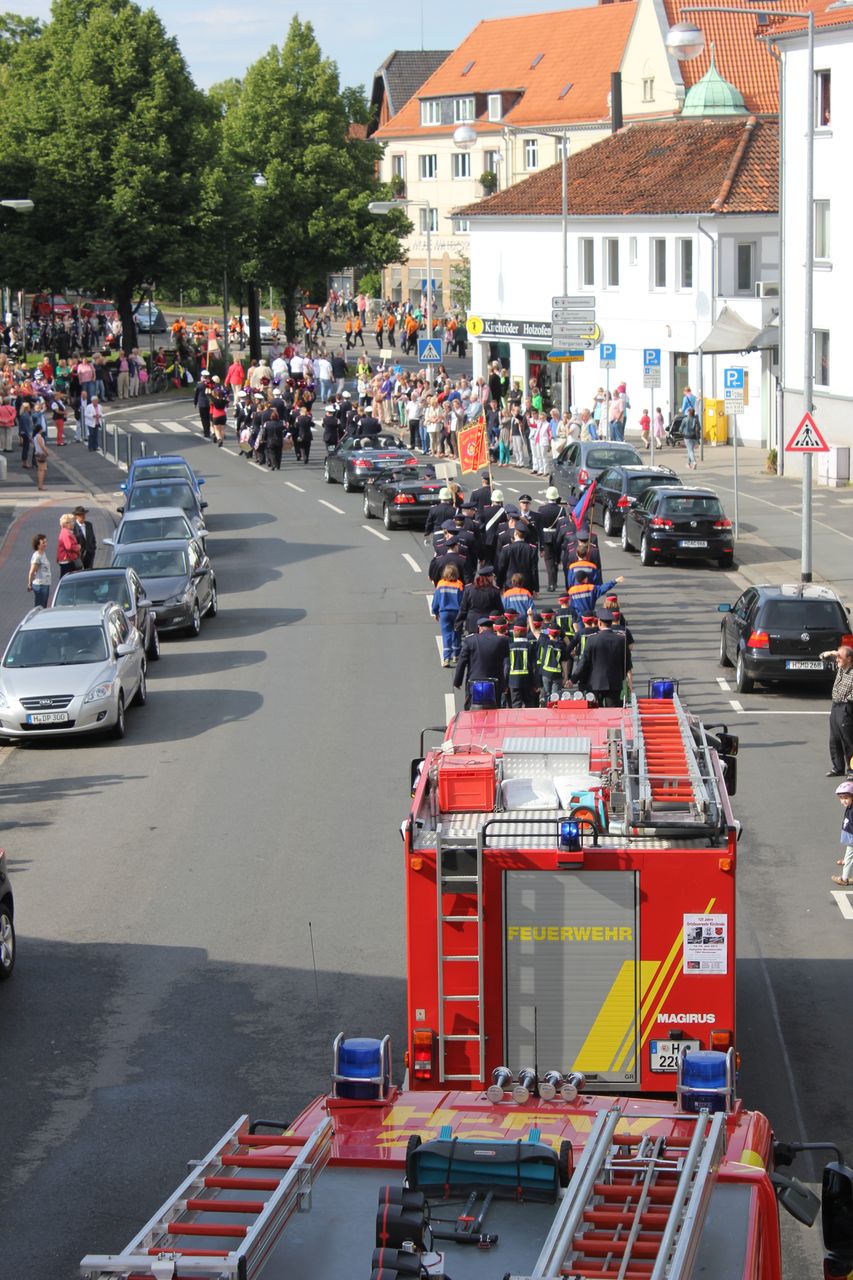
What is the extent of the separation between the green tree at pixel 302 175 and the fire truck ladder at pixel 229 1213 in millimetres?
71148

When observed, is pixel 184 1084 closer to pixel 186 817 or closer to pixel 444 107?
pixel 186 817

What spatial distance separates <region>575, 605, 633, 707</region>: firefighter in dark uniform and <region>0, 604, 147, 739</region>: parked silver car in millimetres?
5844

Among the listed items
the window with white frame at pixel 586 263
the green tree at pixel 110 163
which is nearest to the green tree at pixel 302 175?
the green tree at pixel 110 163

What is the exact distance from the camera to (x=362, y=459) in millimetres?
44000

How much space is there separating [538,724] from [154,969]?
384cm

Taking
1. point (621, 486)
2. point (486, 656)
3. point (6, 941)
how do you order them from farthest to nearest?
point (621, 486)
point (486, 656)
point (6, 941)

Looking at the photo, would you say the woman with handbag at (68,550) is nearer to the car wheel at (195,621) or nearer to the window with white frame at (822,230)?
the car wheel at (195,621)

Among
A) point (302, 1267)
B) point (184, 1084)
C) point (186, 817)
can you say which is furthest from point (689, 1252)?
point (186, 817)

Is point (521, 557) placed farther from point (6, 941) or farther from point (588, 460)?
point (588, 460)

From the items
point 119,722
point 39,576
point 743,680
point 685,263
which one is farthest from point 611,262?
point 119,722

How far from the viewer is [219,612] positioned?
1208 inches

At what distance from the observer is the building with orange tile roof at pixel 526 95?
8069 cm

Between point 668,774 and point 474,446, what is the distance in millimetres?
22214

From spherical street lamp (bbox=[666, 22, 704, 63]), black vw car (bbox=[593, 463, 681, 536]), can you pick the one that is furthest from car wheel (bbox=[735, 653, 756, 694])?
spherical street lamp (bbox=[666, 22, 704, 63])
